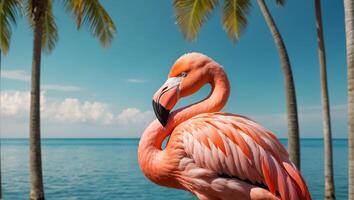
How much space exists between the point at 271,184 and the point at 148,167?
83 centimetres

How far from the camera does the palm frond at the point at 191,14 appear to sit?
704 centimetres

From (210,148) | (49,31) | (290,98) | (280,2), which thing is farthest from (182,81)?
(49,31)

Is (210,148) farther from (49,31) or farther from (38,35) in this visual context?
(49,31)

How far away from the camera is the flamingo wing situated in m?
1.95

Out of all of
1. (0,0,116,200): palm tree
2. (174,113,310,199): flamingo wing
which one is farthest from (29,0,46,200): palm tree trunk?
(174,113,310,199): flamingo wing

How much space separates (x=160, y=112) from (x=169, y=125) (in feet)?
0.51

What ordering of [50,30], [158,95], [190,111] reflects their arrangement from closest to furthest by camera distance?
[158,95], [190,111], [50,30]

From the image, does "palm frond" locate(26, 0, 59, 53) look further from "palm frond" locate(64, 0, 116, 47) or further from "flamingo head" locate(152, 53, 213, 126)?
"flamingo head" locate(152, 53, 213, 126)

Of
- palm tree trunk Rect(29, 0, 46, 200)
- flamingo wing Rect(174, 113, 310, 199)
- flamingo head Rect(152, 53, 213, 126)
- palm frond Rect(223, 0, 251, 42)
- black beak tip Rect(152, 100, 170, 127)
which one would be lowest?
palm tree trunk Rect(29, 0, 46, 200)

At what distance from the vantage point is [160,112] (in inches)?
82.8

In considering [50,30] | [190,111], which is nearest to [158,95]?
[190,111]

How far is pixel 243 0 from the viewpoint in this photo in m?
7.34

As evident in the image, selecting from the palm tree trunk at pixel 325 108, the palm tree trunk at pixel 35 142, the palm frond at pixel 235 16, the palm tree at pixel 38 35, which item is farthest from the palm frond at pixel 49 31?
the palm tree trunk at pixel 325 108

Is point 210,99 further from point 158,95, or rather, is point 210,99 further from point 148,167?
point 148,167
